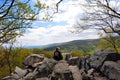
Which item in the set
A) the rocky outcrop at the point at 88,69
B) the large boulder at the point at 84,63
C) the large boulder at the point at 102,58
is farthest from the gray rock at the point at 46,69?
the large boulder at the point at 102,58

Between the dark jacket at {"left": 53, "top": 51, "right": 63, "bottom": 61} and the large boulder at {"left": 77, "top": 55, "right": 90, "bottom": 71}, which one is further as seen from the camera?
the dark jacket at {"left": 53, "top": 51, "right": 63, "bottom": 61}

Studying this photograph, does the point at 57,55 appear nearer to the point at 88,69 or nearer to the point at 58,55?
the point at 58,55

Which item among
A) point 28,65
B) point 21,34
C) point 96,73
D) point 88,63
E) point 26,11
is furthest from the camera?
point 28,65

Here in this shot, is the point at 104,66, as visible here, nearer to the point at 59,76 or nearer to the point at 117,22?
the point at 59,76

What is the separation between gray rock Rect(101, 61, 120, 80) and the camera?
23409 millimetres

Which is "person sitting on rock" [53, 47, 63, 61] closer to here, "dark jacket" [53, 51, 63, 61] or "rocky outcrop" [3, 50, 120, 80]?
"dark jacket" [53, 51, 63, 61]

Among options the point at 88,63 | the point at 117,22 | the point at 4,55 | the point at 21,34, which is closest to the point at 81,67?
the point at 88,63

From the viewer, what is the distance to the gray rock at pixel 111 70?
23409 millimetres

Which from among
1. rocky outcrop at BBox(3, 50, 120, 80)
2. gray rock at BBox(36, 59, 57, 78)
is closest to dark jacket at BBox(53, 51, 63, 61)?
rocky outcrop at BBox(3, 50, 120, 80)

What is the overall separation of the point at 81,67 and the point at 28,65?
34.8 feet

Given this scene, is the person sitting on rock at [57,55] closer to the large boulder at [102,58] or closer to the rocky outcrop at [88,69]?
the rocky outcrop at [88,69]

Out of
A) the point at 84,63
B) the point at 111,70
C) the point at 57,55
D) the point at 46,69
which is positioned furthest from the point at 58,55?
the point at 111,70

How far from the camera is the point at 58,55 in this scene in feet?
98.5

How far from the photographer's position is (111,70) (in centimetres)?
2428
